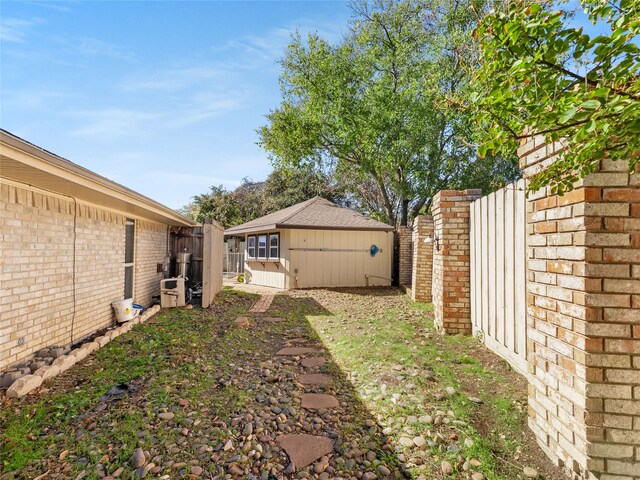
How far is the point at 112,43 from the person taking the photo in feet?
19.0

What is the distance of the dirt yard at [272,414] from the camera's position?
2.21 metres

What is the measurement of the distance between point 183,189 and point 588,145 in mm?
28334

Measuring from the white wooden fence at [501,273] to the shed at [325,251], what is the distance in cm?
781

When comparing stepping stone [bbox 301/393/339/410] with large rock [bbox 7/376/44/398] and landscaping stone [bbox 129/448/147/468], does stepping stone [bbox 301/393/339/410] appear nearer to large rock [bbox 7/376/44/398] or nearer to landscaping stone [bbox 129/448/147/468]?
landscaping stone [bbox 129/448/147/468]

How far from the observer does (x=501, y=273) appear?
3844mm

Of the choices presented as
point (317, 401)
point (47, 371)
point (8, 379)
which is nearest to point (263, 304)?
→ point (47, 371)

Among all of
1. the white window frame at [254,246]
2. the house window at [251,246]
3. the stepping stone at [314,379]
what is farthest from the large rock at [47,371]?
the house window at [251,246]

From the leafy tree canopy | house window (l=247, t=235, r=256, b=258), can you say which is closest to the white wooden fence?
house window (l=247, t=235, r=256, b=258)

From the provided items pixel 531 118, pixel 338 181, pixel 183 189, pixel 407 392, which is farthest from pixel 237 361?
pixel 183 189

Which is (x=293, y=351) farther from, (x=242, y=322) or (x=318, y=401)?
(x=242, y=322)

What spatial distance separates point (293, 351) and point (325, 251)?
7.70 metres

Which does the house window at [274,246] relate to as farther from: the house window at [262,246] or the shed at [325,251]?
the house window at [262,246]

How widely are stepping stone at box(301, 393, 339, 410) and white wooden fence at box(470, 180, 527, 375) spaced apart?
6.46ft

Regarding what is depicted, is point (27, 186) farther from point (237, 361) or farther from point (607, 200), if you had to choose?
point (607, 200)
